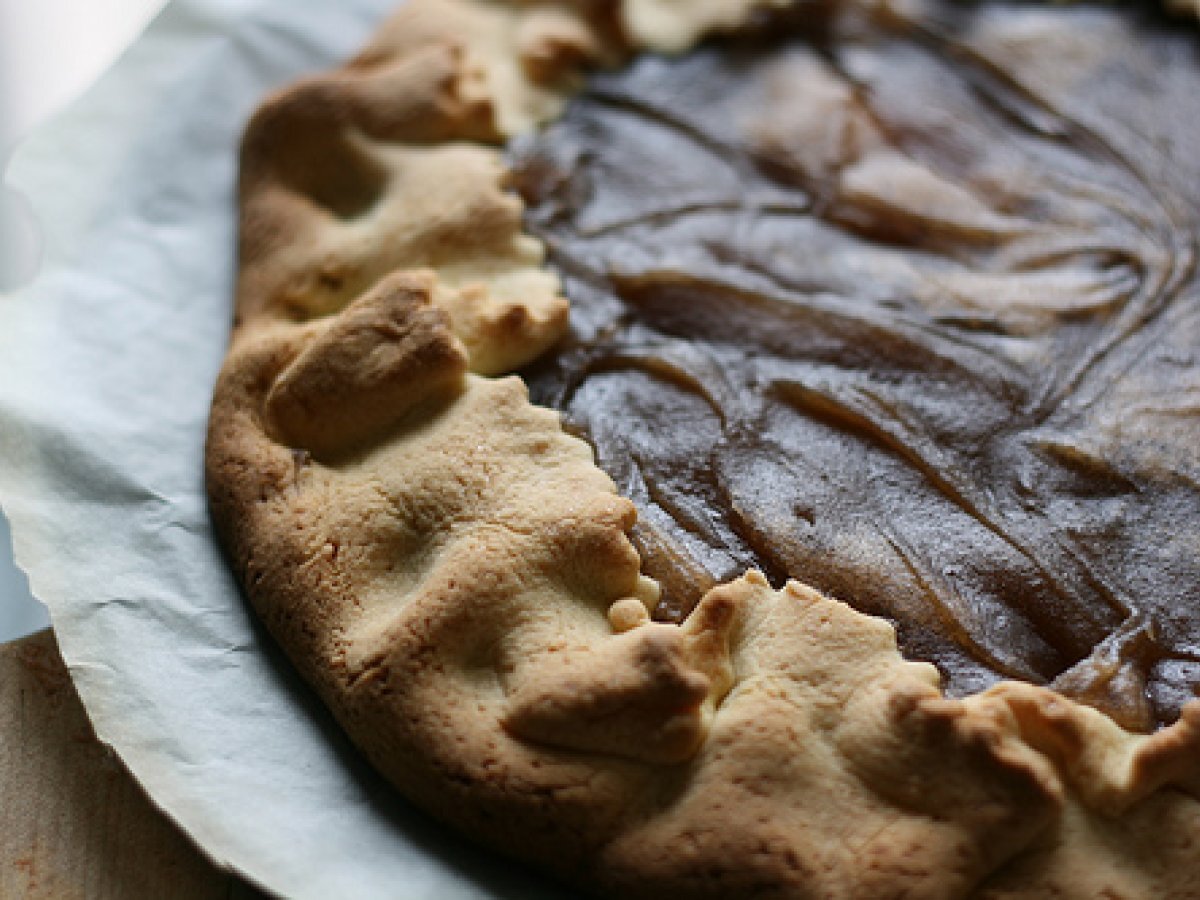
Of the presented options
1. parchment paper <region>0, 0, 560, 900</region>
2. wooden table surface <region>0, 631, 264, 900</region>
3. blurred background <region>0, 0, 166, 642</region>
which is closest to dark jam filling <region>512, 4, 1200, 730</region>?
parchment paper <region>0, 0, 560, 900</region>

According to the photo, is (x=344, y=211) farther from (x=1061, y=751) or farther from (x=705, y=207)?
(x=1061, y=751)

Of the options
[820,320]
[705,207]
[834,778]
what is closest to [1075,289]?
[820,320]

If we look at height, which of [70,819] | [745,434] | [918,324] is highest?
[918,324]

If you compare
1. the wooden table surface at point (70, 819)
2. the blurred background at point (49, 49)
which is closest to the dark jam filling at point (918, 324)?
the wooden table surface at point (70, 819)

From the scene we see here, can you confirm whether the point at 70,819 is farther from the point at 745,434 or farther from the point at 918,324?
the point at 918,324

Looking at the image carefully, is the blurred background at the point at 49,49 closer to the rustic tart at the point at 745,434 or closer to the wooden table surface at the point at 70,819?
the rustic tart at the point at 745,434

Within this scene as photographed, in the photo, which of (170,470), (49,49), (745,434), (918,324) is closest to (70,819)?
(170,470)
